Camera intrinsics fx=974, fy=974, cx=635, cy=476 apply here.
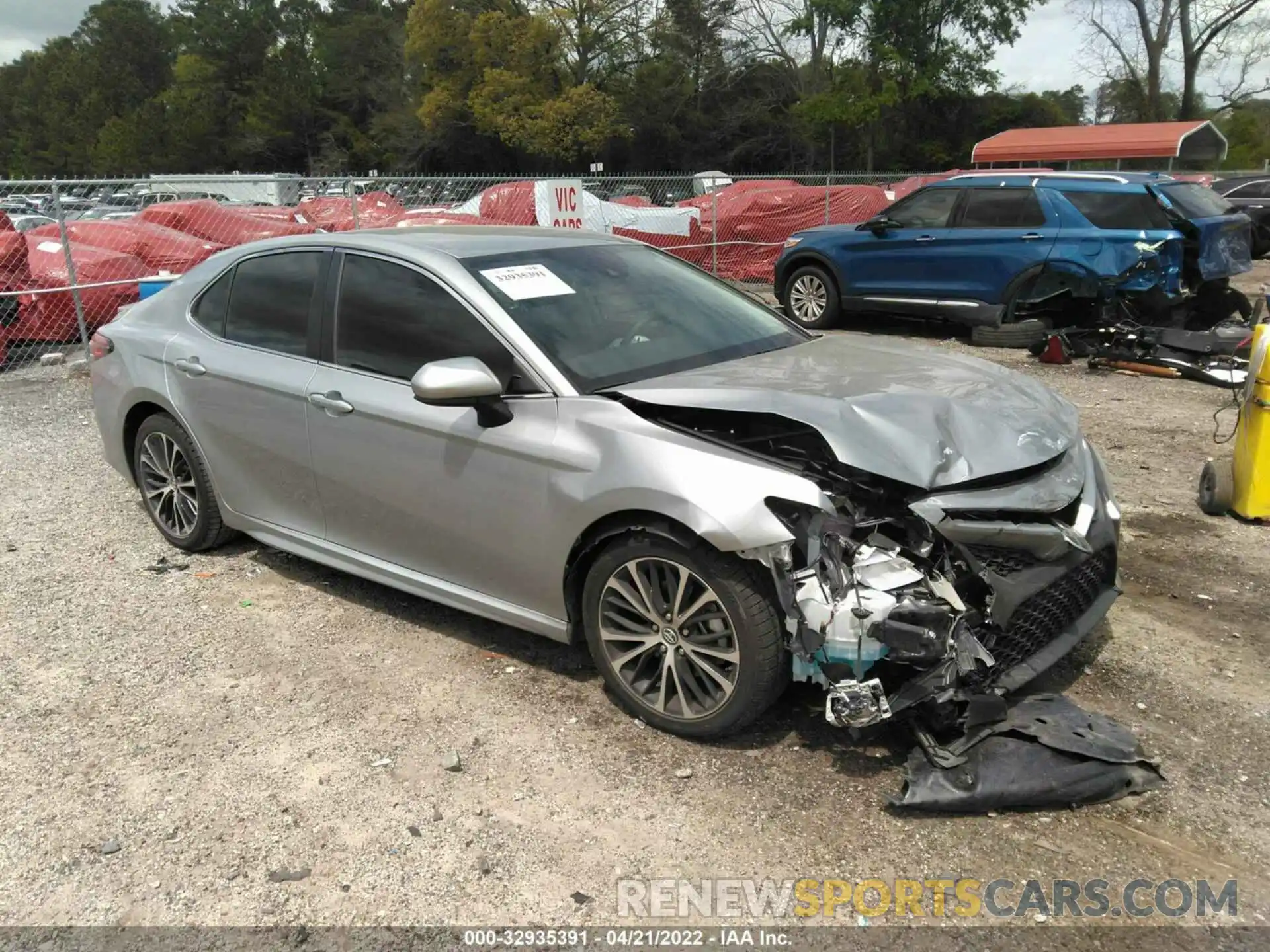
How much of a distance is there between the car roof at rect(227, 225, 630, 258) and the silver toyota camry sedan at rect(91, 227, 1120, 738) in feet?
0.07

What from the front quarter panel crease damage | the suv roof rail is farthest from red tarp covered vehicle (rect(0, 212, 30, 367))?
the suv roof rail

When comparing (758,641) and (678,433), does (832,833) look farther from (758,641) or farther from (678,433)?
(678,433)

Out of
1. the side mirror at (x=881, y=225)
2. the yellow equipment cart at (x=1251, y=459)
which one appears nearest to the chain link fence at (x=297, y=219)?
the side mirror at (x=881, y=225)

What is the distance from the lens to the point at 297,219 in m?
14.8

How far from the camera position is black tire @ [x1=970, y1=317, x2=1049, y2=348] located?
10.3 meters

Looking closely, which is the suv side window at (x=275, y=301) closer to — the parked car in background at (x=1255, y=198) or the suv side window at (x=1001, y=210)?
the suv side window at (x=1001, y=210)

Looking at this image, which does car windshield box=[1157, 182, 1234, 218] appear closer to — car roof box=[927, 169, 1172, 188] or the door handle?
car roof box=[927, 169, 1172, 188]

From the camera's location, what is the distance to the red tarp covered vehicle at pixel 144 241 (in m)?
12.2

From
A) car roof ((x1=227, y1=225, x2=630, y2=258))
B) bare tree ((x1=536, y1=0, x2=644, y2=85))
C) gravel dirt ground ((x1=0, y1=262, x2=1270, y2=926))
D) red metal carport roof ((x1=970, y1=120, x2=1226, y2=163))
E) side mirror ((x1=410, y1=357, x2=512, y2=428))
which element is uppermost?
bare tree ((x1=536, y1=0, x2=644, y2=85))

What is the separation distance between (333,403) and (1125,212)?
8.78m

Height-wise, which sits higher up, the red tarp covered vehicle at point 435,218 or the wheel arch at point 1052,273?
the red tarp covered vehicle at point 435,218

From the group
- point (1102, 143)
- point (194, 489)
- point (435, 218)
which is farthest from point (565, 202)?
point (1102, 143)

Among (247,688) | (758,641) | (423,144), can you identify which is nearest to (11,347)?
(247,688)

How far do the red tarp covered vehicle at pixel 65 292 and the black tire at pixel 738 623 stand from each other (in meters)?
9.57
